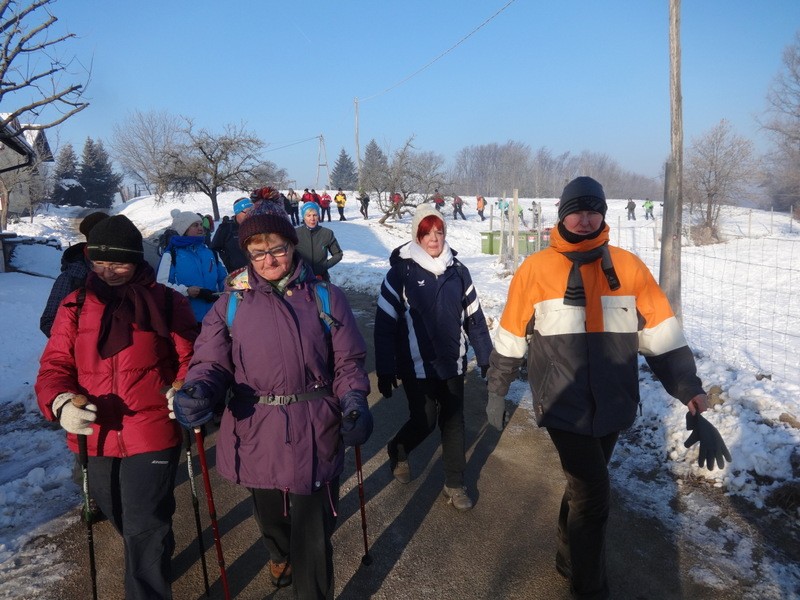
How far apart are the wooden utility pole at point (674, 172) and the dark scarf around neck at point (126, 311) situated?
5.89m

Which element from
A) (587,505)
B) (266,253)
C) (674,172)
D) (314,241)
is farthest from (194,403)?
(674,172)

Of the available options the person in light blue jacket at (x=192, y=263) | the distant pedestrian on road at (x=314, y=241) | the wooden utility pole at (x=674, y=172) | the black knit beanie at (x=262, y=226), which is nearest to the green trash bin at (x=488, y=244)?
the wooden utility pole at (x=674, y=172)

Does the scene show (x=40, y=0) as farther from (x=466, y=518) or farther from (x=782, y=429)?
(x=782, y=429)

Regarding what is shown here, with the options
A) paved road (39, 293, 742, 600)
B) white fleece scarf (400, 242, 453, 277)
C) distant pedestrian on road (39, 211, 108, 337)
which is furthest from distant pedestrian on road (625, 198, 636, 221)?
distant pedestrian on road (39, 211, 108, 337)

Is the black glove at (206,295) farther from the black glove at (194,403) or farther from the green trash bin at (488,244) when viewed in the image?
the green trash bin at (488,244)

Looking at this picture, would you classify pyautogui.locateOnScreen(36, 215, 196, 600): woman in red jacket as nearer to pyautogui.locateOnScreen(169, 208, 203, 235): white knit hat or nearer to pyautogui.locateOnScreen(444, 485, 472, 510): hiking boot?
pyautogui.locateOnScreen(444, 485, 472, 510): hiking boot

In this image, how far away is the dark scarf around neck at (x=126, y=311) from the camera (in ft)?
8.75

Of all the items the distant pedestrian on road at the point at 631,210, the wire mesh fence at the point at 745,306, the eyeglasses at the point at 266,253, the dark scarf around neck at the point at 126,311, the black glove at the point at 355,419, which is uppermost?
the distant pedestrian on road at the point at 631,210

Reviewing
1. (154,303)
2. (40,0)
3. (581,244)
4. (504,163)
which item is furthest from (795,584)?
(504,163)

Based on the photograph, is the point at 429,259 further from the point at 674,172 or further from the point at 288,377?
the point at 674,172

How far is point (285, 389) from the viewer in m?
2.46

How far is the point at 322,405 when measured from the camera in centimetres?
250

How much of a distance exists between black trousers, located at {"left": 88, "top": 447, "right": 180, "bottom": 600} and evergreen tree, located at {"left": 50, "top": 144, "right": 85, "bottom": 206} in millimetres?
59809

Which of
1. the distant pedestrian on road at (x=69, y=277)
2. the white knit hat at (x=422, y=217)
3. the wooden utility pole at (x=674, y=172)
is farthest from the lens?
the wooden utility pole at (x=674, y=172)
